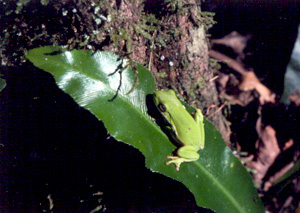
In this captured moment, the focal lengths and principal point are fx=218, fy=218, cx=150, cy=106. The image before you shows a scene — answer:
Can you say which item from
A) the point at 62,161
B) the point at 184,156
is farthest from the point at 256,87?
the point at 62,161

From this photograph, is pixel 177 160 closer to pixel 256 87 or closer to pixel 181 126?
pixel 181 126

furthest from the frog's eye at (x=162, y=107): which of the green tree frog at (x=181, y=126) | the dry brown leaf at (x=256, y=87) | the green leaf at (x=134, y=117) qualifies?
the dry brown leaf at (x=256, y=87)

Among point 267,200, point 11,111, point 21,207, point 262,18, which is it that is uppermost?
point 262,18

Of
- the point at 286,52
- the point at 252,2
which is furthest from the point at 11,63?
the point at 286,52

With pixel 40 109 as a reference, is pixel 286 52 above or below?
above

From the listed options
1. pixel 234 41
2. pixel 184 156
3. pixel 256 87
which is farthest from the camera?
pixel 256 87

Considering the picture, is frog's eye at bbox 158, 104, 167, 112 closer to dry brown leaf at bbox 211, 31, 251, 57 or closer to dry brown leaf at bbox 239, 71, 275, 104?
dry brown leaf at bbox 211, 31, 251, 57

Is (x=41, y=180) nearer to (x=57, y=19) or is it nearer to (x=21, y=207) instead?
(x=21, y=207)
